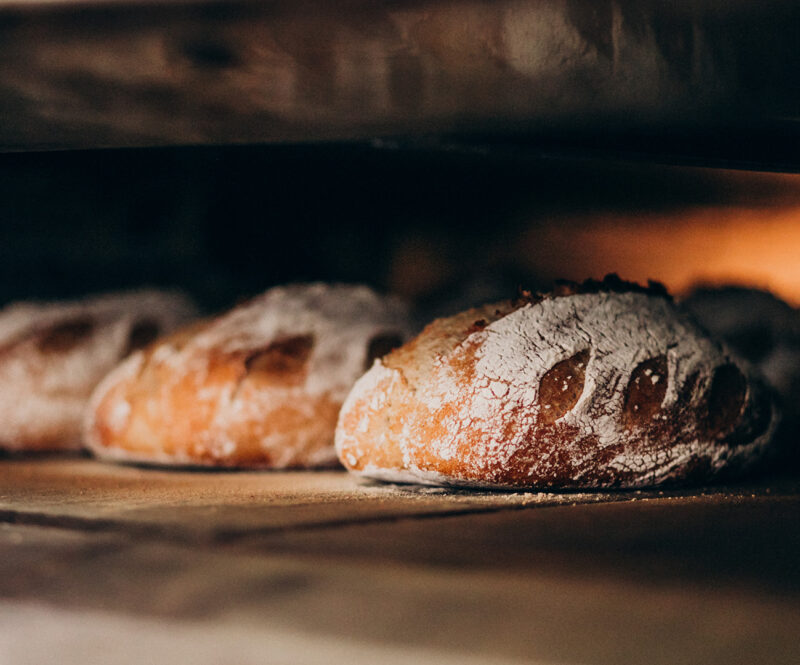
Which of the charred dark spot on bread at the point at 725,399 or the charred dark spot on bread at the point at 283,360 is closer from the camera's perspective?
the charred dark spot on bread at the point at 725,399

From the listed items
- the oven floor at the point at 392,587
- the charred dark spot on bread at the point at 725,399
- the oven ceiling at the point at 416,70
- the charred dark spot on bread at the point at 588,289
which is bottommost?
the oven floor at the point at 392,587

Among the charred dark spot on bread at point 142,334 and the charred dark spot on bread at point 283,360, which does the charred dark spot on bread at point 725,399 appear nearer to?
the charred dark spot on bread at point 283,360

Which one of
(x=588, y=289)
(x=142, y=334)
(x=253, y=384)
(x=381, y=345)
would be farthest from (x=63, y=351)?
(x=588, y=289)

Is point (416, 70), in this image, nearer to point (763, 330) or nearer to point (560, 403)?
point (560, 403)

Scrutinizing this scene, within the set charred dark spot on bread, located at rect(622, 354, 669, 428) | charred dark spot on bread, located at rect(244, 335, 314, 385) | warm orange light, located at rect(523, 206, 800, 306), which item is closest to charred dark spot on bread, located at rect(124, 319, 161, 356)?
charred dark spot on bread, located at rect(244, 335, 314, 385)

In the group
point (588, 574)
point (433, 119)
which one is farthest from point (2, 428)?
point (588, 574)

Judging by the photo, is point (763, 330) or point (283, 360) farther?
point (763, 330)

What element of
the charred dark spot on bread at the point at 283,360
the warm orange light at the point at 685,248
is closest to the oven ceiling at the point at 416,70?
the charred dark spot on bread at the point at 283,360
